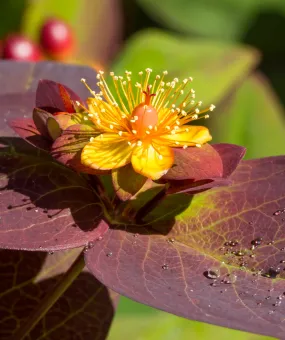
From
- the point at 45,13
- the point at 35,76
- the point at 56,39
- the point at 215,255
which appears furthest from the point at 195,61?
the point at 215,255

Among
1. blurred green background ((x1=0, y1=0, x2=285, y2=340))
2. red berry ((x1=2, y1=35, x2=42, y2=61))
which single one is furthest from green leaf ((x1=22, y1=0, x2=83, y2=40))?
red berry ((x1=2, y1=35, x2=42, y2=61))

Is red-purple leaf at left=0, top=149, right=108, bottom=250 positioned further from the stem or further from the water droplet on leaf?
the water droplet on leaf

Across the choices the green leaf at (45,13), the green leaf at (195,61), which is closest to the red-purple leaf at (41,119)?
the green leaf at (195,61)

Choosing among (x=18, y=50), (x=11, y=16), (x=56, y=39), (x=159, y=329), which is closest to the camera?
(x=159, y=329)

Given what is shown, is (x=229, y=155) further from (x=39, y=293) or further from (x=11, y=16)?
(x=11, y=16)

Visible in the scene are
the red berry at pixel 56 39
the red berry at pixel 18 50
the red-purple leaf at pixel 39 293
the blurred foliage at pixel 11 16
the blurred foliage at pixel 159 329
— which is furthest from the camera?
the blurred foliage at pixel 11 16

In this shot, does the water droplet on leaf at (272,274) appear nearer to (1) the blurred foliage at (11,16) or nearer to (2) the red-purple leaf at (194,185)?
(2) the red-purple leaf at (194,185)
